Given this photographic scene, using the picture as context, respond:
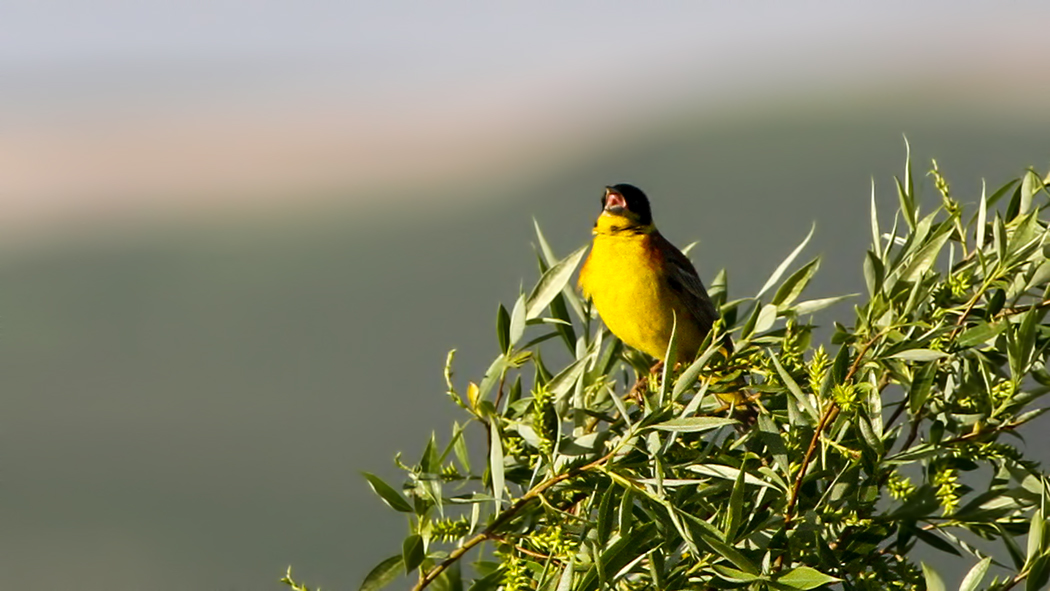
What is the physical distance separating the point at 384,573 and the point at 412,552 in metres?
0.12

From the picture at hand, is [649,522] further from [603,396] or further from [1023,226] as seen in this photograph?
[1023,226]

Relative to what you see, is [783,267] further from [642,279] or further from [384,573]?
[642,279]

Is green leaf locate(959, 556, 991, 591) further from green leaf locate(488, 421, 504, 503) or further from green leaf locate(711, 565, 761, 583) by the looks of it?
green leaf locate(488, 421, 504, 503)

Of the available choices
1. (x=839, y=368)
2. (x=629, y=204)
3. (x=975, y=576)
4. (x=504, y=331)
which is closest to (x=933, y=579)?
(x=975, y=576)

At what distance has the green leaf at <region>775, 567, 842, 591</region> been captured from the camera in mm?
1438

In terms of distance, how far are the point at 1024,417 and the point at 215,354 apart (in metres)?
44.4

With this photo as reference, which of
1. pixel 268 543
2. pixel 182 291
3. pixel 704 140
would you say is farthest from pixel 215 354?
pixel 704 140

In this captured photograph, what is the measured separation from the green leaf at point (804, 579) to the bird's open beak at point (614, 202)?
228cm

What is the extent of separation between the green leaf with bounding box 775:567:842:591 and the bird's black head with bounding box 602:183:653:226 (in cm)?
225

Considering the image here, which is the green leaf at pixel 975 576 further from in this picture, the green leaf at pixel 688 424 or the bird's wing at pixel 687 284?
the bird's wing at pixel 687 284

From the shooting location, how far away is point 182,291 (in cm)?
5356

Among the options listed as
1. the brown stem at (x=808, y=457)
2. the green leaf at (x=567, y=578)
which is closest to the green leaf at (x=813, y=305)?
the brown stem at (x=808, y=457)

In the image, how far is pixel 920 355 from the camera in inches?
62.7

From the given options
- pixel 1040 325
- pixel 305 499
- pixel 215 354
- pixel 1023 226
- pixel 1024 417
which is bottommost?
pixel 305 499
